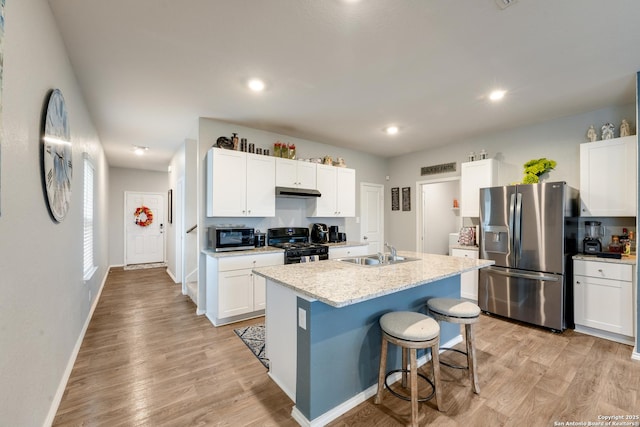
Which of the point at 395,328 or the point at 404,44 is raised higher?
the point at 404,44

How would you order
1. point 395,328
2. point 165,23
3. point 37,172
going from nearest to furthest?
1. point 37,172
2. point 395,328
3. point 165,23

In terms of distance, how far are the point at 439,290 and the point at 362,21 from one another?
7.87ft

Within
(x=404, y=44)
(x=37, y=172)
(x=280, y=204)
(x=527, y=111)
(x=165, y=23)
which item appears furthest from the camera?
(x=280, y=204)

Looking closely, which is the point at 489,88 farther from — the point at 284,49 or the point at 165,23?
the point at 165,23

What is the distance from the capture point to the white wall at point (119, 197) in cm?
727

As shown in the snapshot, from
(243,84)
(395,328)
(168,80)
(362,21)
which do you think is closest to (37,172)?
(168,80)

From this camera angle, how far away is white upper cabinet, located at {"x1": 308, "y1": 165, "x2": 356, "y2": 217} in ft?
15.0

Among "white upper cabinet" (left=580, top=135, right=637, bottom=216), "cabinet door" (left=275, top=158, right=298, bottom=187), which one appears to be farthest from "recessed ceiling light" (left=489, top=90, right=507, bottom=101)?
"cabinet door" (left=275, top=158, right=298, bottom=187)

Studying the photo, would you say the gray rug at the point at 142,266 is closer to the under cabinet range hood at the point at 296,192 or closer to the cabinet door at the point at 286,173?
the under cabinet range hood at the point at 296,192

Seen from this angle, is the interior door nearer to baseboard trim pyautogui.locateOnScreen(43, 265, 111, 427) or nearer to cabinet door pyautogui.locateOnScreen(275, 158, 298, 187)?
cabinet door pyautogui.locateOnScreen(275, 158, 298, 187)

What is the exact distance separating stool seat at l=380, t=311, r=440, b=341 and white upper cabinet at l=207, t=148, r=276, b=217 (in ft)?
8.13

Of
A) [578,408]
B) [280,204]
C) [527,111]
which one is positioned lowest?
[578,408]

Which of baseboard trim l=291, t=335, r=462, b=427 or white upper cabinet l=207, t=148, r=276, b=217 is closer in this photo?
baseboard trim l=291, t=335, r=462, b=427

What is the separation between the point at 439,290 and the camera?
2674 millimetres
